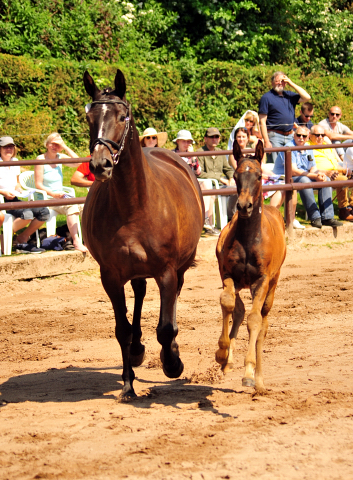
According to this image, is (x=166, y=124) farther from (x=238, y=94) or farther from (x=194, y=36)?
(x=194, y=36)

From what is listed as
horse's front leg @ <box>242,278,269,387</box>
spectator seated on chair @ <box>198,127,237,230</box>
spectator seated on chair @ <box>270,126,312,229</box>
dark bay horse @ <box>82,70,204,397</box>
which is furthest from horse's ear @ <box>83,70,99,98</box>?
spectator seated on chair @ <box>270,126,312,229</box>

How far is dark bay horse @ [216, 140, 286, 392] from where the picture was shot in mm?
4746

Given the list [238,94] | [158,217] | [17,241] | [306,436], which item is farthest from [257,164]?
[238,94]

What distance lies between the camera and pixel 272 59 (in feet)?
65.4

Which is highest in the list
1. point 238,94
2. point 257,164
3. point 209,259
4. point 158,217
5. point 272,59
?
point 272,59

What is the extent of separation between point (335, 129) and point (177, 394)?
27.9 ft

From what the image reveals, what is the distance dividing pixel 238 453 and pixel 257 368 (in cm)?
131

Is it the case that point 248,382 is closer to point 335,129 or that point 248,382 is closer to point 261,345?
point 261,345

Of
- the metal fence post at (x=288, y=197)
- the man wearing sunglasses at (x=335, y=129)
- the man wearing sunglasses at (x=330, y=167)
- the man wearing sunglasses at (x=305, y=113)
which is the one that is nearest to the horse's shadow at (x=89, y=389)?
the metal fence post at (x=288, y=197)

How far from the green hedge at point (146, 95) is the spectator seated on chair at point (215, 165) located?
2167 mm

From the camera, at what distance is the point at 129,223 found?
4.73 metres

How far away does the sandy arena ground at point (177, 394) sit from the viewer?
11.4 feet

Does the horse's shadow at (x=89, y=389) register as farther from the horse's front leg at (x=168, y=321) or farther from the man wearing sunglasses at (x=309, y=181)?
the man wearing sunglasses at (x=309, y=181)

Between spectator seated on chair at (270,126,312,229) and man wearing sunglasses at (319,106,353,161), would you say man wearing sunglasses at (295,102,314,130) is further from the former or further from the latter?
spectator seated on chair at (270,126,312,229)
